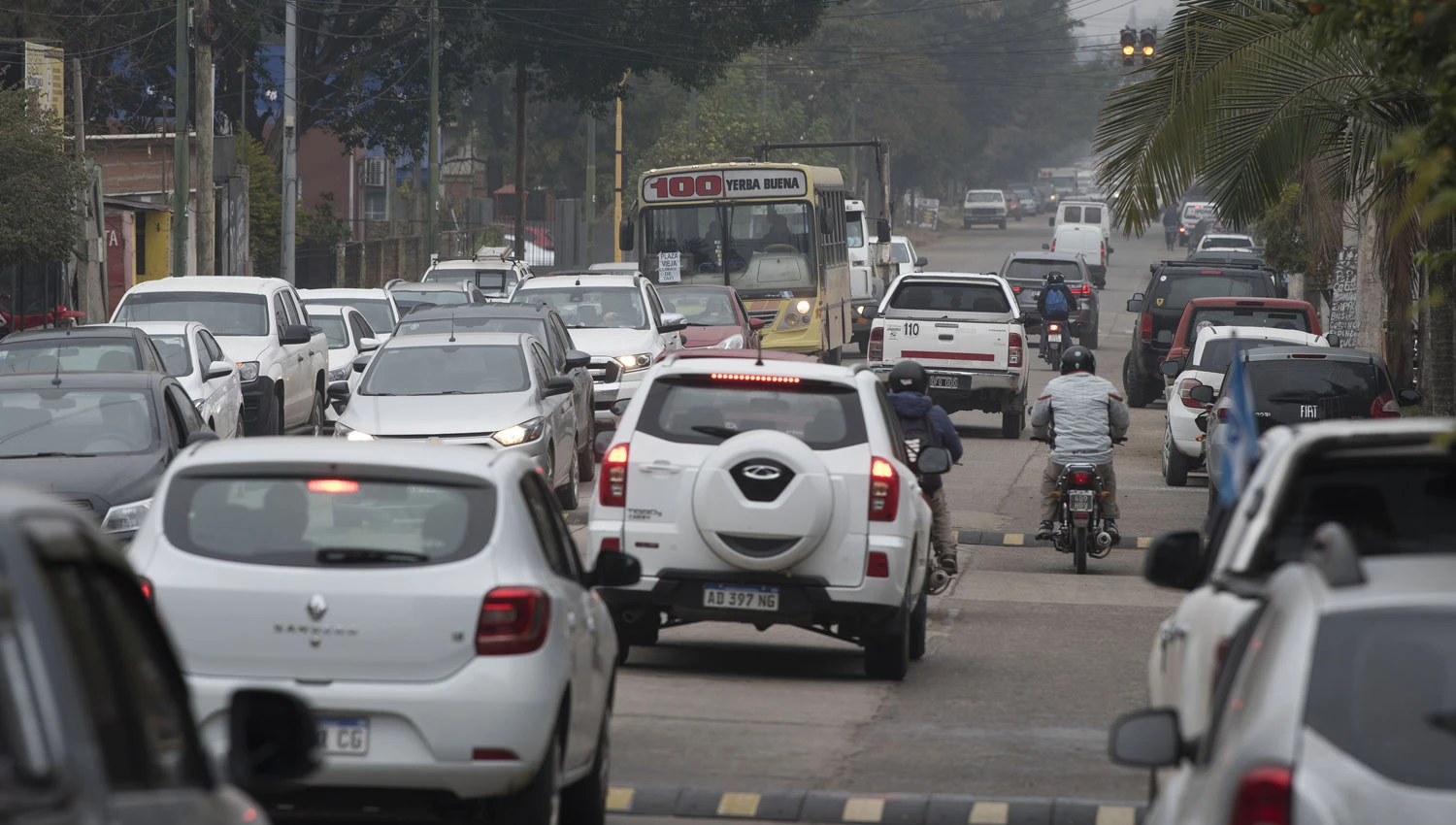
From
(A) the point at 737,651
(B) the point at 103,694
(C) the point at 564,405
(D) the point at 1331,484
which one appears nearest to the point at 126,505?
(A) the point at 737,651

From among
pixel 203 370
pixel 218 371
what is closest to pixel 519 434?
pixel 218 371

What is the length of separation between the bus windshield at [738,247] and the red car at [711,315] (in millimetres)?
2919

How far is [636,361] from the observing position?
25.0 m

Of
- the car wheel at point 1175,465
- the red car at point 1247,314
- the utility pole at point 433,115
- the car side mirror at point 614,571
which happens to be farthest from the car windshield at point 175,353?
the utility pole at point 433,115

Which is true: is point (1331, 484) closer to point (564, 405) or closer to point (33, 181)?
point (564, 405)

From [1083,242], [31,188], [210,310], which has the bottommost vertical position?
[210,310]

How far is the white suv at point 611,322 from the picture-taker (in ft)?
80.9

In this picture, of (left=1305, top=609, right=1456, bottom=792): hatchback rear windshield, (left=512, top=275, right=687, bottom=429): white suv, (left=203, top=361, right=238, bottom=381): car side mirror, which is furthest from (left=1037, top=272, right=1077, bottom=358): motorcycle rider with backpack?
(left=1305, top=609, right=1456, bottom=792): hatchback rear windshield

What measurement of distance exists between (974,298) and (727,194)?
620cm

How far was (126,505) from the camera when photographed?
1369 cm

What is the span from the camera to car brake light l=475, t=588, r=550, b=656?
23.4ft

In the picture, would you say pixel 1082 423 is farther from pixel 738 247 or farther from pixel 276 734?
pixel 738 247

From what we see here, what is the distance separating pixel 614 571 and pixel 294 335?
16.6 meters

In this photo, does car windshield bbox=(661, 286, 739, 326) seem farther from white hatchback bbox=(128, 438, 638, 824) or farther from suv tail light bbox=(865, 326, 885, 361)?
white hatchback bbox=(128, 438, 638, 824)
